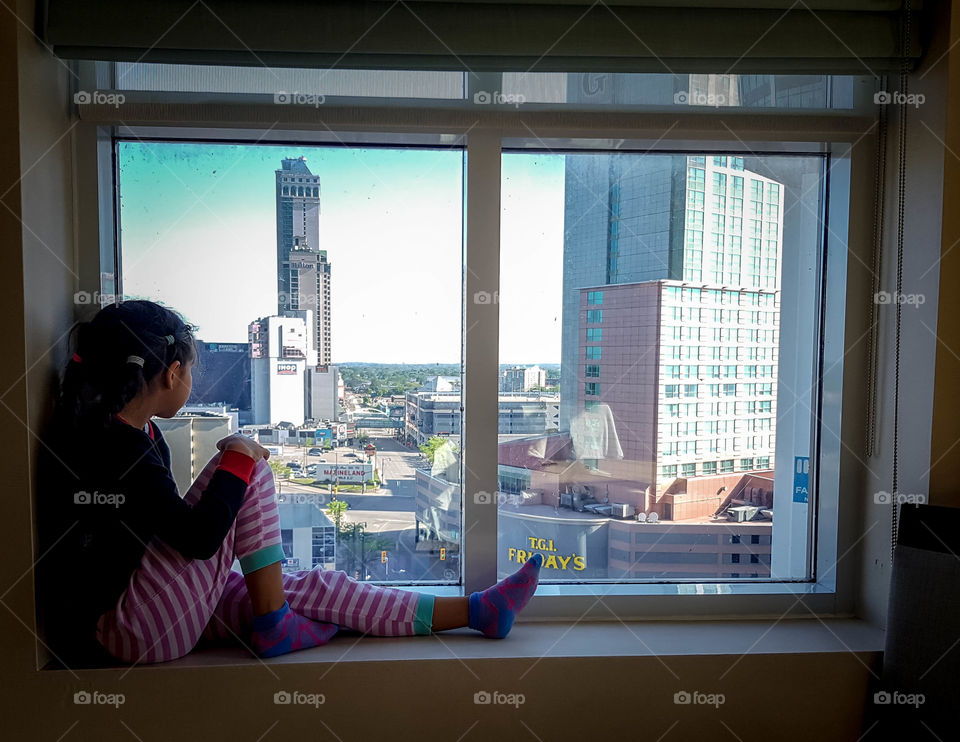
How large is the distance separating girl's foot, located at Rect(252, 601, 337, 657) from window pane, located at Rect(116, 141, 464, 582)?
0.22m

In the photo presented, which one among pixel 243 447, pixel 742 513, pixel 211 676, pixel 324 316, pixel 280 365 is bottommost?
pixel 211 676

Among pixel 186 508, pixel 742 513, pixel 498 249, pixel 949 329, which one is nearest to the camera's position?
pixel 186 508

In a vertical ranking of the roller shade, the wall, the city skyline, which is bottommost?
the wall

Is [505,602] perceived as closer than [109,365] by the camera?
No

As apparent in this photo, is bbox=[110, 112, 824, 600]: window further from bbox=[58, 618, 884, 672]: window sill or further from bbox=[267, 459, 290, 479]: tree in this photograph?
bbox=[267, 459, 290, 479]: tree

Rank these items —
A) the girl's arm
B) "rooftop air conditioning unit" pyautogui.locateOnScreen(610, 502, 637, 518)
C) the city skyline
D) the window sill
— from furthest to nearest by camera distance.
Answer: "rooftop air conditioning unit" pyautogui.locateOnScreen(610, 502, 637, 518)
the city skyline
the window sill
the girl's arm

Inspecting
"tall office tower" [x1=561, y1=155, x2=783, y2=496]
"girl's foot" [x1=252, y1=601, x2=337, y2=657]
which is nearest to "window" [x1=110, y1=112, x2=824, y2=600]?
"tall office tower" [x1=561, y1=155, x2=783, y2=496]

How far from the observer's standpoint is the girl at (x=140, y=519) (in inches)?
47.9

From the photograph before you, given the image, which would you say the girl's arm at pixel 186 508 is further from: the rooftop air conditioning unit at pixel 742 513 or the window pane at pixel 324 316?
the rooftop air conditioning unit at pixel 742 513

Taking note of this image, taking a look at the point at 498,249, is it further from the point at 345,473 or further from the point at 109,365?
the point at 109,365

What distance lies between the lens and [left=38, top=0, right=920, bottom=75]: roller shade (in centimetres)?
125

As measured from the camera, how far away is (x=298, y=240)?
1.49 m

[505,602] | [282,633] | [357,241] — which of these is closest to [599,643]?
[505,602]

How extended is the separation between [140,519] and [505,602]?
77cm
